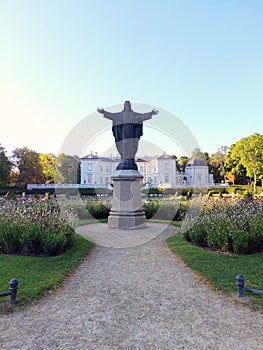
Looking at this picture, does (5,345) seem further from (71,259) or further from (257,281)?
(257,281)

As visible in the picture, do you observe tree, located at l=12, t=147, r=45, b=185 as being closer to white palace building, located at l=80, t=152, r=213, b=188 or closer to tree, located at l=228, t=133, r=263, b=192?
white palace building, located at l=80, t=152, r=213, b=188

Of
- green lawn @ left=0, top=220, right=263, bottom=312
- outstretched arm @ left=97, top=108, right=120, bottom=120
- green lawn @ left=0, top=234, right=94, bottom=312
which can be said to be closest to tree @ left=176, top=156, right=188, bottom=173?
outstretched arm @ left=97, top=108, right=120, bottom=120

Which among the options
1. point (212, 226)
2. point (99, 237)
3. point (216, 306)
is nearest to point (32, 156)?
point (99, 237)

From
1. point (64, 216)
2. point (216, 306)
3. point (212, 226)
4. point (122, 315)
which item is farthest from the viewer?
point (64, 216)

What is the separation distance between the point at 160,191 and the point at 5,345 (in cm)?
3718

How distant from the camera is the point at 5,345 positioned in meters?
3.04

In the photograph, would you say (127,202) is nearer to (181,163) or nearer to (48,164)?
(48,164)

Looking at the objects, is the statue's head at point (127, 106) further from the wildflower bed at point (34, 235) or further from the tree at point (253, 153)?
the tree at point (253, 153)

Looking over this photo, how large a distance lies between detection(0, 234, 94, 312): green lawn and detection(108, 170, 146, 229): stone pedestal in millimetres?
4095

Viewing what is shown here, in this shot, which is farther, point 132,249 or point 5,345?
point 132,249

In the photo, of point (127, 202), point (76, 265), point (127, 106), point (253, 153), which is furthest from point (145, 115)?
point (253, 153)

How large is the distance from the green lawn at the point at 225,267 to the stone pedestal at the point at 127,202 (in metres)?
3.80

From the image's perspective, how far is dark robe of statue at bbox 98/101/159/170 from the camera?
12.3 meters

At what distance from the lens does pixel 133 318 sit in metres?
3.68
